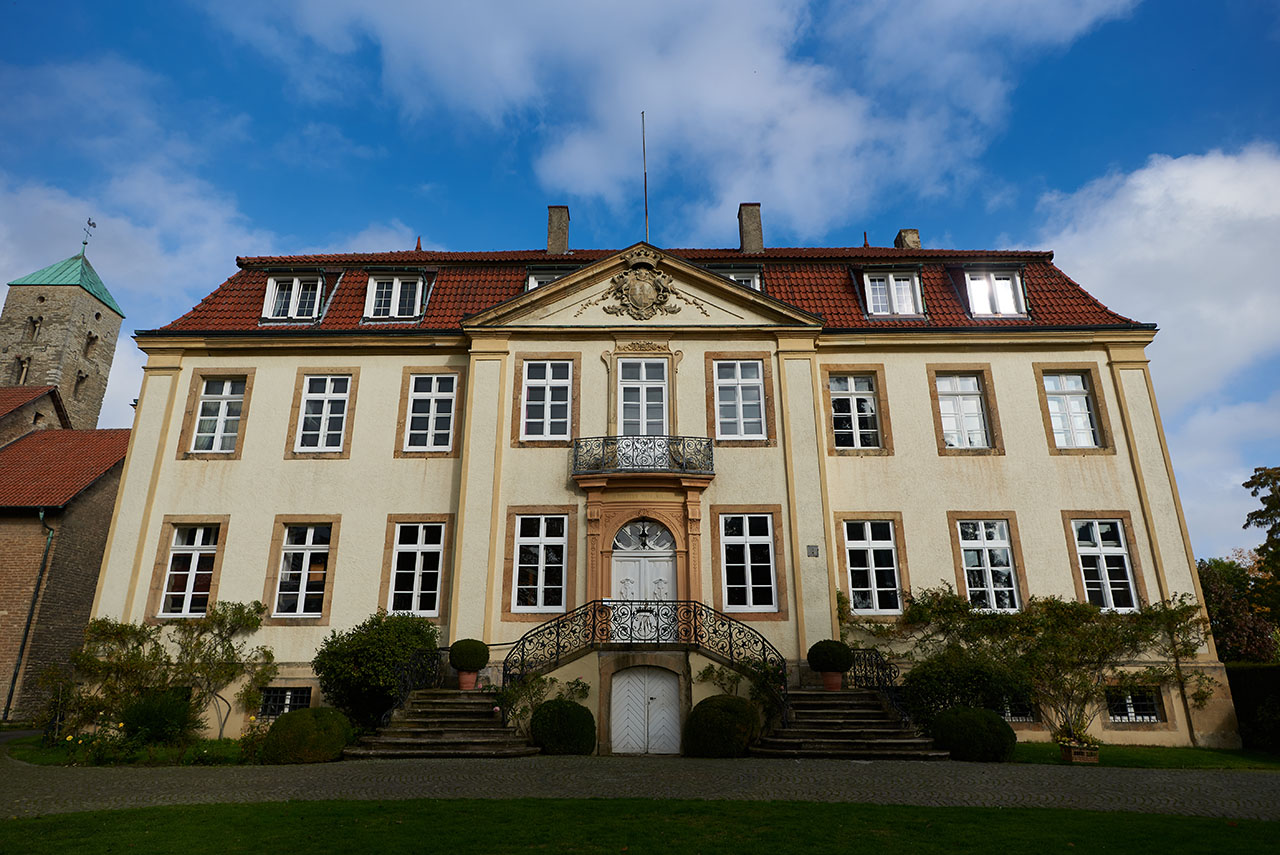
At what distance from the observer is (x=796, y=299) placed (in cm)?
1998

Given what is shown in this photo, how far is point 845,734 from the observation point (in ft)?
43.1

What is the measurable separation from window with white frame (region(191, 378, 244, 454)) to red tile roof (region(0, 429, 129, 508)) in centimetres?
734

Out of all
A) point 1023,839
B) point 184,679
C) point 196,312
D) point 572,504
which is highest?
point 196,312

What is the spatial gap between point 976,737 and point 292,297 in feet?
58.9

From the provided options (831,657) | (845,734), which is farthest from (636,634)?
(845,734)

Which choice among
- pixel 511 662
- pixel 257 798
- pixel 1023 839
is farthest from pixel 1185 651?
pixel 257 798

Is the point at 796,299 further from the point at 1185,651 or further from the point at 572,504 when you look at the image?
the point at 1185,651

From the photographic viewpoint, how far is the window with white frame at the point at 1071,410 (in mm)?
18266

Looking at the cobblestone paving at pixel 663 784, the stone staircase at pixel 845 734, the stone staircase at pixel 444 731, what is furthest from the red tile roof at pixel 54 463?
the stone staircase at pixel 845 734

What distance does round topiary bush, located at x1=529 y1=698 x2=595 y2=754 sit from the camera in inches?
524

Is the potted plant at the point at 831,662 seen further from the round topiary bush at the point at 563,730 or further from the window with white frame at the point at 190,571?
the window with white frame at the point at 190,571

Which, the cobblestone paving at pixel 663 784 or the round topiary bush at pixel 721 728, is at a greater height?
the round topiary bush at pixel 721 728

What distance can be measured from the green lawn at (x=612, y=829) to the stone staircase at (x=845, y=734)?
12.1 ft

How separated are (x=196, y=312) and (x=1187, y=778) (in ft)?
73.7
